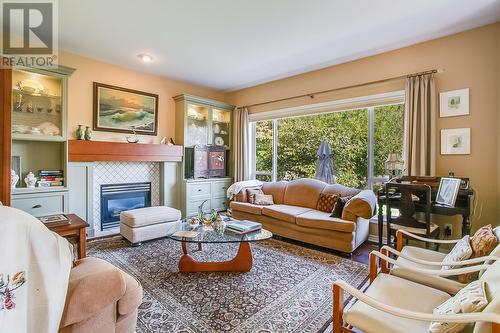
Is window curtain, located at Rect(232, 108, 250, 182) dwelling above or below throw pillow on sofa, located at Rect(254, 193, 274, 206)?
above

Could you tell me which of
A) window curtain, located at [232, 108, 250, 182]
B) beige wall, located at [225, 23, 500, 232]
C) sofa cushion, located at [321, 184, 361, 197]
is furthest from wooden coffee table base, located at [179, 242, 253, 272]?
window curtain, located at [232, 108, 250, 182]

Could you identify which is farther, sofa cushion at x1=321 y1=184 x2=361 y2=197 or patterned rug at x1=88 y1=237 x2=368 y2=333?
sofa cushion at x1=321 y1=184 x2=361 y2=197

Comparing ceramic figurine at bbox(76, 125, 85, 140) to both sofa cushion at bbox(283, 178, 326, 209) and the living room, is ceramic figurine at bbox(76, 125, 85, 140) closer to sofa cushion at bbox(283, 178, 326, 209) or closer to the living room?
the living room

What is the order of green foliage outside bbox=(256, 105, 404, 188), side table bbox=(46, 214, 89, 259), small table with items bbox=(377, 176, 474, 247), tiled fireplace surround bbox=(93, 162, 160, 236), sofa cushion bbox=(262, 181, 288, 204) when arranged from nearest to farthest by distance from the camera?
side table bbox=(46, 214, 89, 259), small table with items bbox=(377, 176, 474, 247), green foliage outside bbox=(256, 105, 404, 188), tiled fireplace surround bbox=(93, 162, 160, 236), sofa cushion bbox=(262, 181, 288, 204)

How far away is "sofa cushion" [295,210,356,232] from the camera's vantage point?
3207mm

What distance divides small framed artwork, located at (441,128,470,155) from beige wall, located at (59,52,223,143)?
14.6ft

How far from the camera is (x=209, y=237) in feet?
8.66

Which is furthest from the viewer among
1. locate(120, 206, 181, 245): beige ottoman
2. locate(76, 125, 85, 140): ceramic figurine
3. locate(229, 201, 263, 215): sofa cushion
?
locate(229, 201, 263, 215): sofa cushion

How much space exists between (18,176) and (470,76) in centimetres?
581

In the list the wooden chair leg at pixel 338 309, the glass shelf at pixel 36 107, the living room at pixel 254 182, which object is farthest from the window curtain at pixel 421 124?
the glass shelf at pixel 36 107

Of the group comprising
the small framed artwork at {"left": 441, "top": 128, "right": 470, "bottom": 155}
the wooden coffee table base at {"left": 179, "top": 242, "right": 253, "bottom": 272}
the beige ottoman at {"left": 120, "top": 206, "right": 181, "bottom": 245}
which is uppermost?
the small framed artwork at {"left": 441, "top": 128, "right": 470, "bottom": 155}

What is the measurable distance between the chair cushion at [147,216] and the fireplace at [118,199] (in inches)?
28.4

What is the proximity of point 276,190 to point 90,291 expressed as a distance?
381cm

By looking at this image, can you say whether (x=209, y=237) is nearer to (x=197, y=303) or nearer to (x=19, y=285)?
(x=197, y=303)
